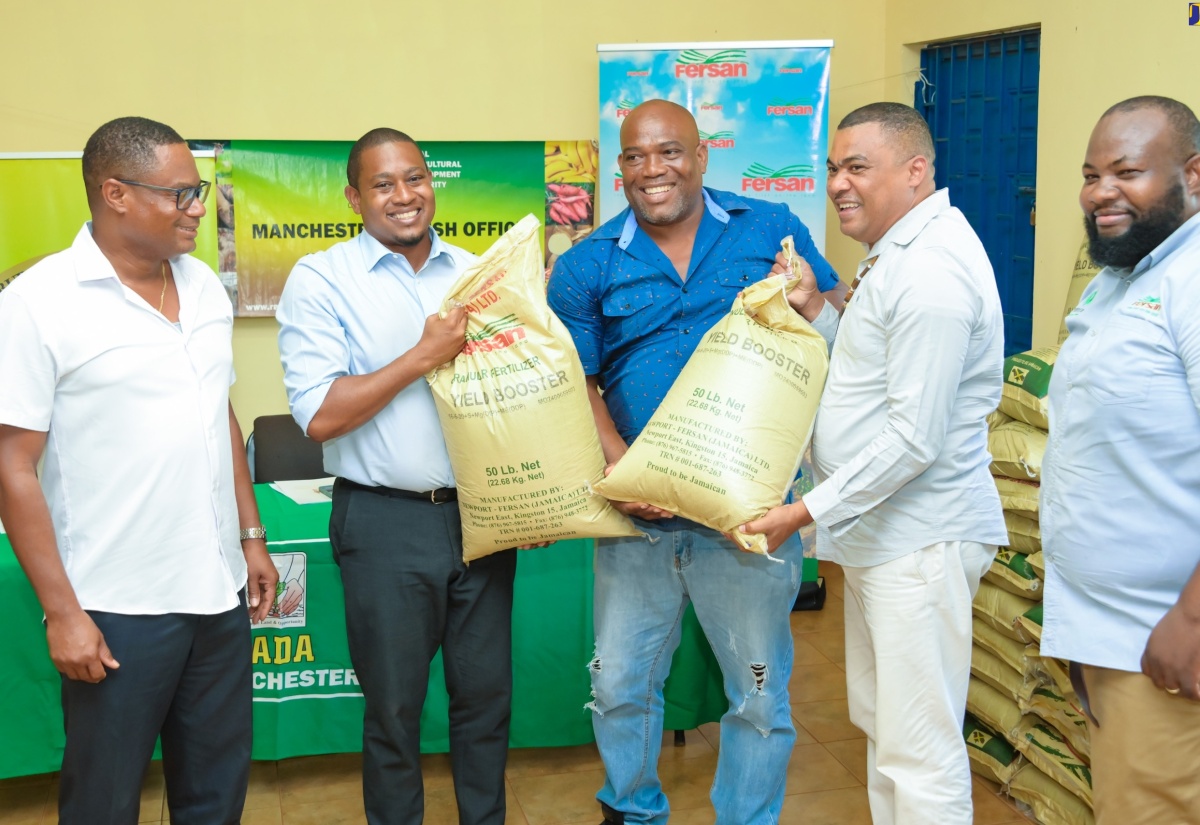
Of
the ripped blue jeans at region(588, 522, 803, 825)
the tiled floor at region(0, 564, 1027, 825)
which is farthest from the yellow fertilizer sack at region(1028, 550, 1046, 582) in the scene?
the ripped blue jeans at region(588, 522, 803, 825)

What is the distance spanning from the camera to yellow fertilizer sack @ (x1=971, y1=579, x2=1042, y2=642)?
2.92m

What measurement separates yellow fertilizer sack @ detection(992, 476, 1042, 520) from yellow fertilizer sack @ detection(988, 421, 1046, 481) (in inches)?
0.8

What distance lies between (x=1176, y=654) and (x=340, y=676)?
6.60 feet

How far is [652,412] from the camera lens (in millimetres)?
2381

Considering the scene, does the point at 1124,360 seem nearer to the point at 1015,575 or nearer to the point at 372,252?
the point at 1015,575

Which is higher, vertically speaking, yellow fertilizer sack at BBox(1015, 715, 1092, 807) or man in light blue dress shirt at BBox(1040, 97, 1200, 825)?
man in light blue dress shirt at BBox(1040, 97, 1200, 825)

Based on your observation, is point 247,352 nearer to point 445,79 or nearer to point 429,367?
point 445,79

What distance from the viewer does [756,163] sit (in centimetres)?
478

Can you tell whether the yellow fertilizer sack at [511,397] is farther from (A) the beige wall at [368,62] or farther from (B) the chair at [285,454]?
(A) the beige wall at [368,62]

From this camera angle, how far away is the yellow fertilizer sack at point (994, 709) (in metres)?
2.96

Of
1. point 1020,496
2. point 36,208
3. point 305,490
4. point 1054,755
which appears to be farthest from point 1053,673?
point 36,208

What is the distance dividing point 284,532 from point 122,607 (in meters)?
1.07

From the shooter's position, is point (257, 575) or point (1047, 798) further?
point (1047, 798)

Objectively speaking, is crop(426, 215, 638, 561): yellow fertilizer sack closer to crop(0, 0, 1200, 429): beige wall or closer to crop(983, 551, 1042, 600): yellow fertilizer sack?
crop(983, 551, 1042, 600): yellow fertilizer sack
